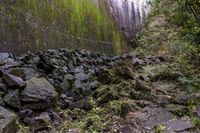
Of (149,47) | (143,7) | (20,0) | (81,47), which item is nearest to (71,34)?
(81,47)

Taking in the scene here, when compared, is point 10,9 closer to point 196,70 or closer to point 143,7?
point 196,70

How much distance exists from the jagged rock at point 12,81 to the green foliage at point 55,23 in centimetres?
203

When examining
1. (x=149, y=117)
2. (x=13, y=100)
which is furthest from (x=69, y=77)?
(x=149, y=117)

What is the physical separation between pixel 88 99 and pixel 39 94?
1.31 m

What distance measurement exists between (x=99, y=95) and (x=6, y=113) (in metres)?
2.79

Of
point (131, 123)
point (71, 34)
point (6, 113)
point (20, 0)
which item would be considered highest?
point (20, 0)

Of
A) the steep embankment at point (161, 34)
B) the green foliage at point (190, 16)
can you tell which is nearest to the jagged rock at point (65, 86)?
the green foliage at point (190, 16)

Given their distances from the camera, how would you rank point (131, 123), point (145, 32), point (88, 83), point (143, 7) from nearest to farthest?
point (131, 123)
point (88, 83)
point (145, 32)
point (143, 7)

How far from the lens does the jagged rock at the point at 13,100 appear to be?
6.64 metres

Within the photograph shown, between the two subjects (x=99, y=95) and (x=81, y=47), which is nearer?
(x=99, y=95)

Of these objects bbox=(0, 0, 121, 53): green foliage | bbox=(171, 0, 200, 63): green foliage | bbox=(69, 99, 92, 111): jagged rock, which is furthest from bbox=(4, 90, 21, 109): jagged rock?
bbox=(171, 0, 200, 63): green foliage

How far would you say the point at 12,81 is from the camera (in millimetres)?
7023

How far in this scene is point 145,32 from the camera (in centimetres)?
1945

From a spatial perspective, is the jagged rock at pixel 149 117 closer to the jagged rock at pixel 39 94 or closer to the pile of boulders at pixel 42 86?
the pile of boulders at pixel 42 86
